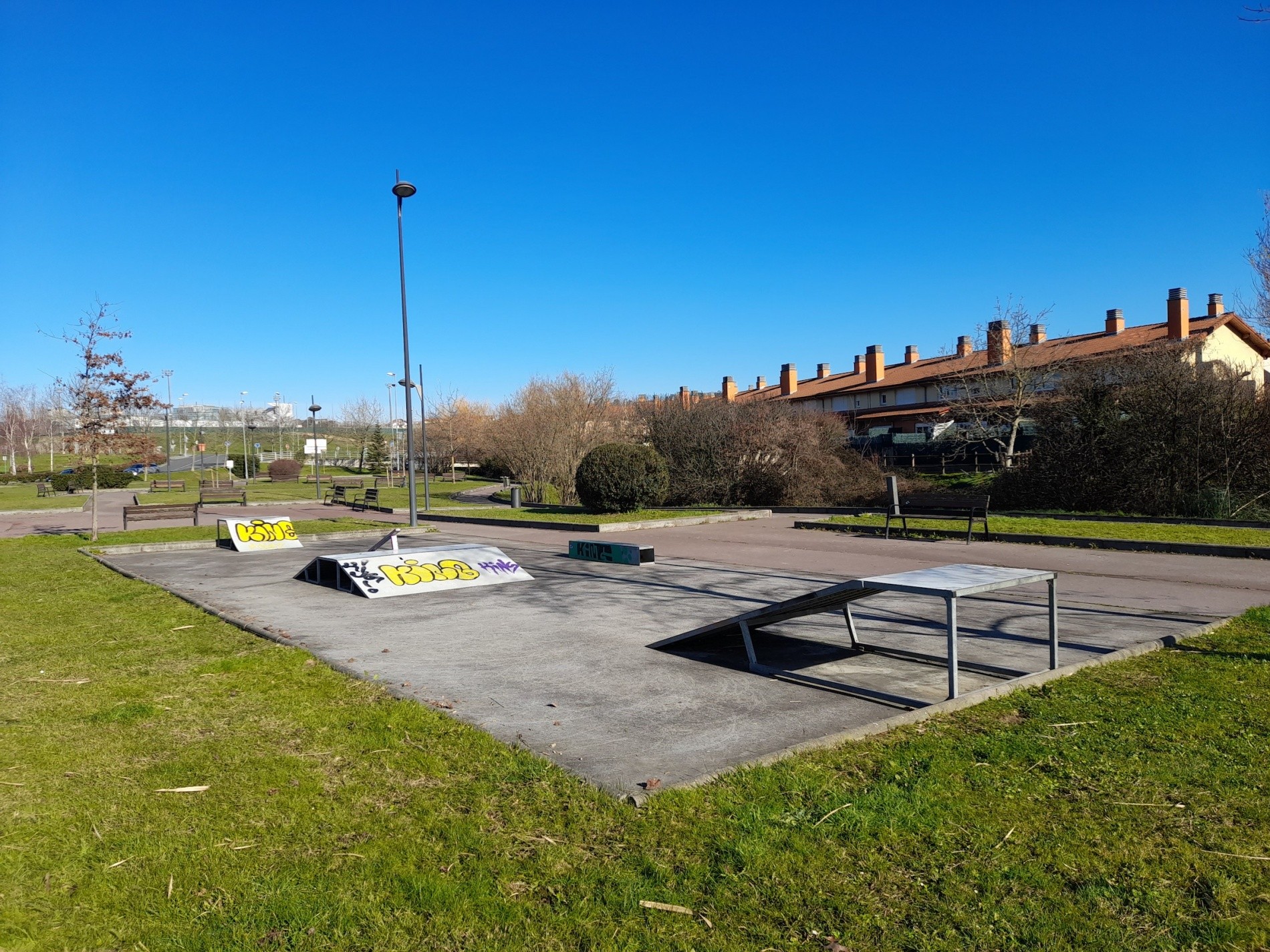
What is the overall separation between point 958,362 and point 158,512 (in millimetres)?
39902

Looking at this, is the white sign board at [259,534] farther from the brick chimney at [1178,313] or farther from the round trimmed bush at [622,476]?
the brick chimney at [1178,313]

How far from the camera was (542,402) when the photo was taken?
124 feet

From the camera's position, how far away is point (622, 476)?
22.2 m

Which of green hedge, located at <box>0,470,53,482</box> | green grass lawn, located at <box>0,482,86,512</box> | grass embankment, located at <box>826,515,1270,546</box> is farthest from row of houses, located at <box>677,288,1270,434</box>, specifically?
green hedge, located at <box>0,470,53,482</box>

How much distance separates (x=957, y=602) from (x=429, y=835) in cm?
768

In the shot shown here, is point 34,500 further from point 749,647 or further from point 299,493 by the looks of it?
point 749,647

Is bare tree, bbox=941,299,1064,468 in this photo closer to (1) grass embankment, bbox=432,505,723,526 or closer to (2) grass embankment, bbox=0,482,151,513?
(1) grass embankment, bbox=432,505,723,526

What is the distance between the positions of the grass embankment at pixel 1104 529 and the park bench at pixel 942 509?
0.29 m

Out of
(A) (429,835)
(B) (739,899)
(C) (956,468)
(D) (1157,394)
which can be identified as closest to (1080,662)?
(B) (739,899)

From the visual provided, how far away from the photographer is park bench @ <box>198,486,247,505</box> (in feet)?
98.4

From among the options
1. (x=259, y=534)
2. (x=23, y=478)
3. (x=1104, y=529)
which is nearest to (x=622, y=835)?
(x=1104, y=529)

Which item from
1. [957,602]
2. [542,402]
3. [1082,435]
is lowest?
[957,602]

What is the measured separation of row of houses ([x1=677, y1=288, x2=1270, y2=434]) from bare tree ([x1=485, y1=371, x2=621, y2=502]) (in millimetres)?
4031

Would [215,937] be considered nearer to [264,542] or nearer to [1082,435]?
[264,542]
